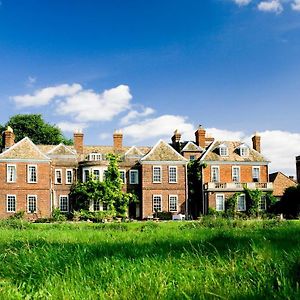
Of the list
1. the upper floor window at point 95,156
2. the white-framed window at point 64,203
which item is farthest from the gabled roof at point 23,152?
the upper floor window at point 95,156

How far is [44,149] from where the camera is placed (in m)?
52.2

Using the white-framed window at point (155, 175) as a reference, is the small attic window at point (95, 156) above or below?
above

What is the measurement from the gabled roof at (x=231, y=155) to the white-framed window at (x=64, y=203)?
15.2m

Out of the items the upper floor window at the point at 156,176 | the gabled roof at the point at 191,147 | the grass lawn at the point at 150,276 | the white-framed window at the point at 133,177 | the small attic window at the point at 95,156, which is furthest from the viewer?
the gabled roof at the point at 191,147

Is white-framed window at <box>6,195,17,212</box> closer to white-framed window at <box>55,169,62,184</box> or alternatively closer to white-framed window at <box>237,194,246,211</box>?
white-framed window at <box>55,169,62,184</box>

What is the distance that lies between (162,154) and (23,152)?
14.4 metres

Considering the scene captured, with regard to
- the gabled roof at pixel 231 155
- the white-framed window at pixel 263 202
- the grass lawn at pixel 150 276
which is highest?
the gabled roof at pixel 231 155

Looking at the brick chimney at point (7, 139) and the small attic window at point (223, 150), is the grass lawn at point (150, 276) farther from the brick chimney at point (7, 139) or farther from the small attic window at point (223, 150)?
the brick chimney at point (7, 139)

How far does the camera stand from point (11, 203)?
4725 cm

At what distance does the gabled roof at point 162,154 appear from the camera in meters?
49.5

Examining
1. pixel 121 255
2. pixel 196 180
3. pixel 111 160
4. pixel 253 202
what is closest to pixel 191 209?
pixel 196 180

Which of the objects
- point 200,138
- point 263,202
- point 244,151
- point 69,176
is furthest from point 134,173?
point 263,202

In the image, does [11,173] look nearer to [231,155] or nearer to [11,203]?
[11,203]

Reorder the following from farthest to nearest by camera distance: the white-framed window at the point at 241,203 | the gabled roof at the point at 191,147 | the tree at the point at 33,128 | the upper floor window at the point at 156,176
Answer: the tree at the point at 33,128 → the gabled roof at the point at 191,147 → the white-framed window at the point at 241,203 → the upper floor window at the point at 156,176
